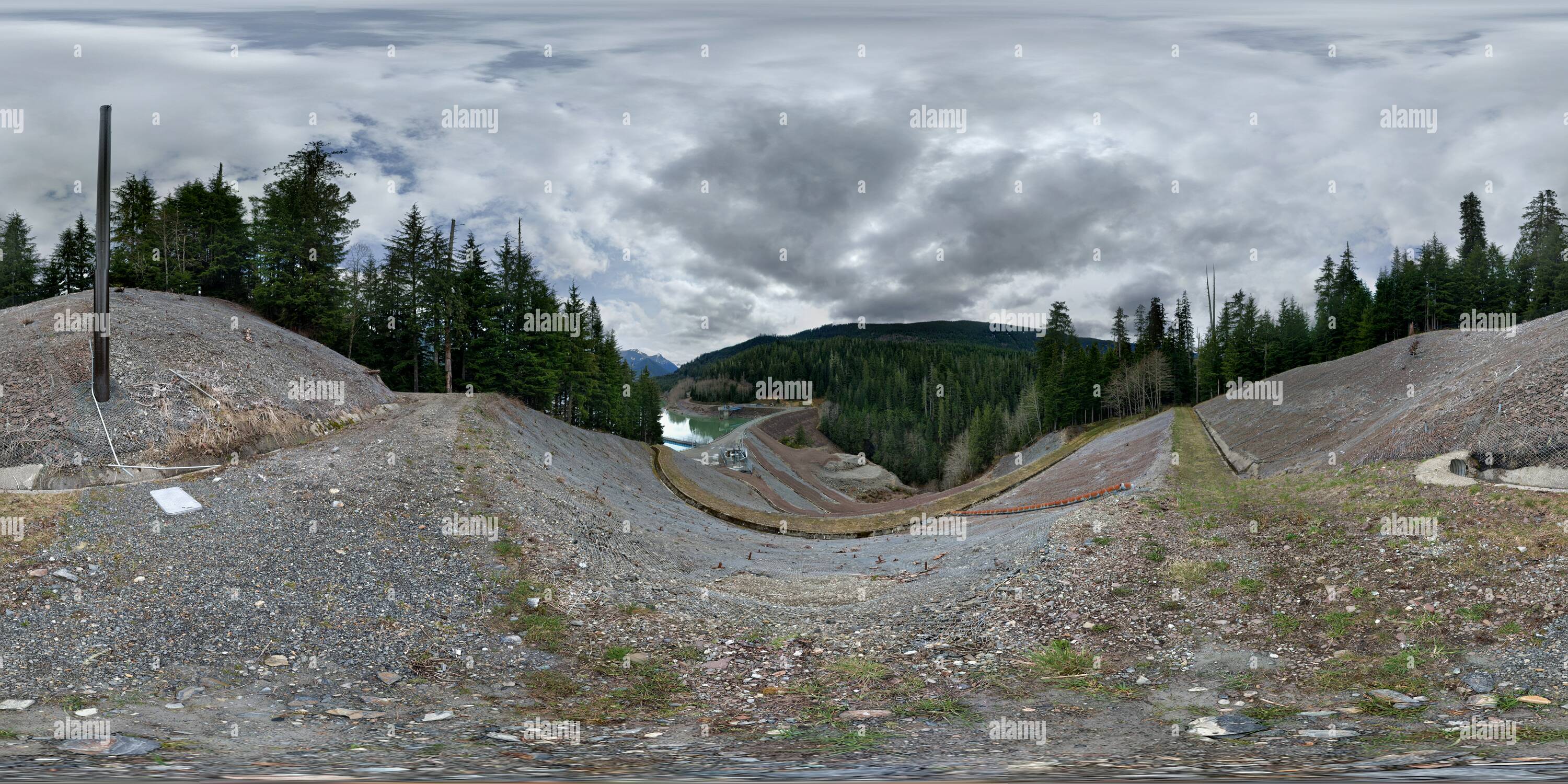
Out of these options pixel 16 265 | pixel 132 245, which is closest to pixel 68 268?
pixel 16 265

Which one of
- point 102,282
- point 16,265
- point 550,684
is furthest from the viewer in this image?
point 16,265

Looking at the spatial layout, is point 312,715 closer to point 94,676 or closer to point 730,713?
point 94,676

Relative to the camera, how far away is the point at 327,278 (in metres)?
41.8

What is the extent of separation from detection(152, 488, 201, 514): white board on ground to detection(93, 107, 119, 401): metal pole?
13.9ft

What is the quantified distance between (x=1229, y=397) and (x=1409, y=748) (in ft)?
235

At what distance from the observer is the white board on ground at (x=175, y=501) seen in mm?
15714

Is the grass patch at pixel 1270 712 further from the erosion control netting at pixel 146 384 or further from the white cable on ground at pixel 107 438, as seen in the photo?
the erosion control netting at pixel 146 384

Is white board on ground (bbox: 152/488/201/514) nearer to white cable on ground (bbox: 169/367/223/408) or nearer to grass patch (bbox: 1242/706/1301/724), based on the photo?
white cable on ground (bbox: 169/367/223/408)

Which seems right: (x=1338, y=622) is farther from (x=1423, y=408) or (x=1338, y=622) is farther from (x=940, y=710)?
(x=1423, y=408)

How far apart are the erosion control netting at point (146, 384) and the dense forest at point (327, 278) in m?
11.3

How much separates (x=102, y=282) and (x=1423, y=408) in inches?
1855

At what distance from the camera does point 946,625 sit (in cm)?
1280

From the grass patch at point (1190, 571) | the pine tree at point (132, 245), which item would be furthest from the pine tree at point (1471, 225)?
the pine tree at point (132, 245)

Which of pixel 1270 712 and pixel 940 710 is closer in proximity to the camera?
pixel 1270 712
